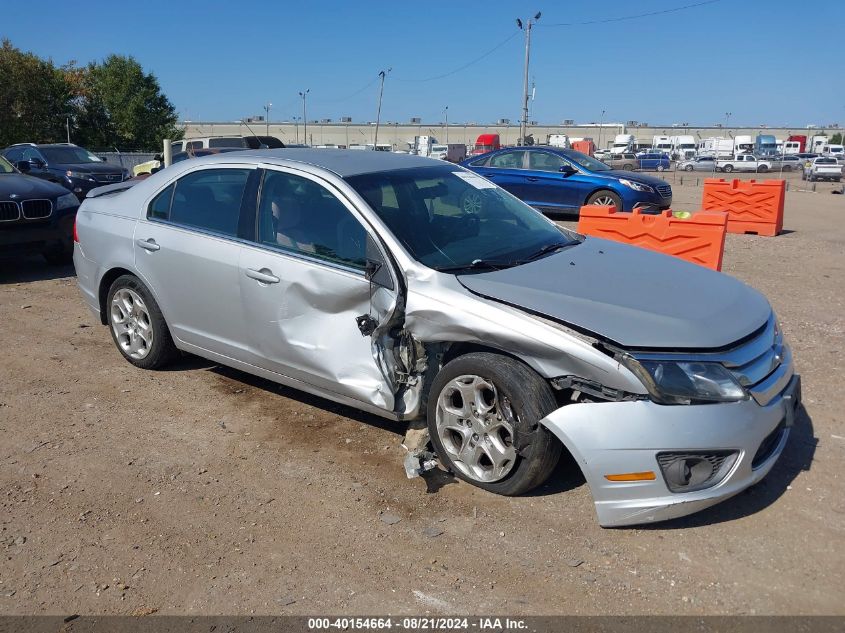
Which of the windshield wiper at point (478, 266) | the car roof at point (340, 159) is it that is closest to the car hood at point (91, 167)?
the car roof at point (340, 159)

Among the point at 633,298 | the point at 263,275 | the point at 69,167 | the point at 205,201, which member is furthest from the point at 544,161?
the point at 633,298

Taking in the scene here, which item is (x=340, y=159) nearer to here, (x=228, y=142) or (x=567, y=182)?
(x=567, y=182)

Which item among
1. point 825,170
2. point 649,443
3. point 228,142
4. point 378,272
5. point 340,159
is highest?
point 228,142

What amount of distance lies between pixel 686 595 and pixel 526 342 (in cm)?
125

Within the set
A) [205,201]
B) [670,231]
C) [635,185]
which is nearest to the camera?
[205,201]

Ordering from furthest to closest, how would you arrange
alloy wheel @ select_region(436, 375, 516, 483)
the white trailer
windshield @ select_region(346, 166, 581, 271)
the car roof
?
the white trailer
the car roof
windshield @ select_region(346, 166, 581, 271)
alloy wheel @ select_region(436, 375, 516, 483)

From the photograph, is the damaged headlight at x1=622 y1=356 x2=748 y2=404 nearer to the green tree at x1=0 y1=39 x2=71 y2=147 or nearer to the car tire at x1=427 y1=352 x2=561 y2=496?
the car tire at x1=427 y1=352 x2=561 y2=496

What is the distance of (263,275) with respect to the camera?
4.43m

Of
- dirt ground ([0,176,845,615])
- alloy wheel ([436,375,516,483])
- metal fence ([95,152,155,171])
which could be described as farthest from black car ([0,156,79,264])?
metal fence ([95,152,155,171])

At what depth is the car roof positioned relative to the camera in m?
4.57

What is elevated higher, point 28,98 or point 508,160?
point 28,98

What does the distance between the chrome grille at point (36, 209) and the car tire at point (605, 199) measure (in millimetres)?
9151

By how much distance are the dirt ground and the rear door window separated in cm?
120

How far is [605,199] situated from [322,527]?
11438mm
